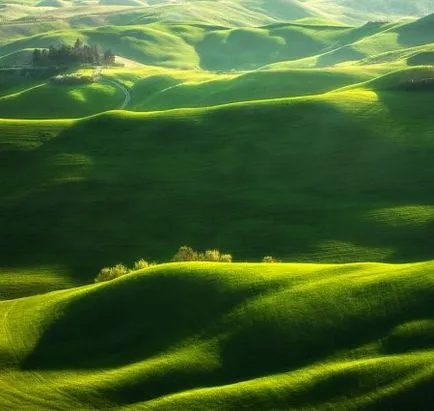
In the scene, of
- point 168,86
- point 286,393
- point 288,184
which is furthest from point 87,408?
point 168,86

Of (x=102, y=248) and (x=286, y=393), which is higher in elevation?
(x=286, y=393)

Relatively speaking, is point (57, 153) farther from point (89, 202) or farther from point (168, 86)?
point (168, 86)

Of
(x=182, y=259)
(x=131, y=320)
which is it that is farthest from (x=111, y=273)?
(x=131, y=320)

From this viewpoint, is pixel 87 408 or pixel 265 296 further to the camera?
pixel 265 296

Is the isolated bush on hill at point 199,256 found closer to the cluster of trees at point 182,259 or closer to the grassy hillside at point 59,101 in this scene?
the cluster of trees at point 182,259

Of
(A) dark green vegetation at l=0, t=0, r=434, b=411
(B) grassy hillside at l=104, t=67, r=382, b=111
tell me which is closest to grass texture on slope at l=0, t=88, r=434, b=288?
(A) dark green vegetation at l=0, t=0, r=434, b=411

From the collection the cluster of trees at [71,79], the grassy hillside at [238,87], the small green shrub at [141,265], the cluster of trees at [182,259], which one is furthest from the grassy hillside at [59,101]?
the cluster of trees at [182,259]

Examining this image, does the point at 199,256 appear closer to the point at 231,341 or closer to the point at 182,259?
the point at 182,259
